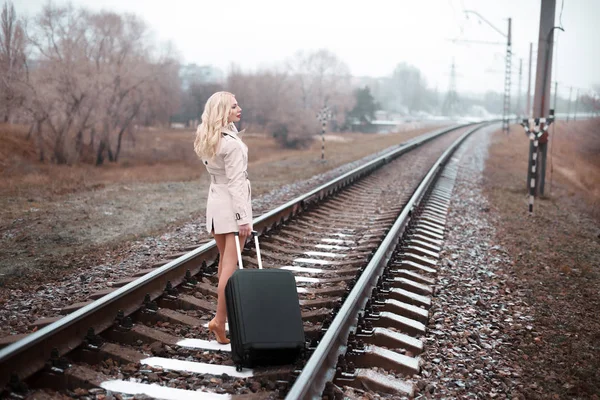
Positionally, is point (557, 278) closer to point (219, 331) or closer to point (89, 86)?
point (219, 331)

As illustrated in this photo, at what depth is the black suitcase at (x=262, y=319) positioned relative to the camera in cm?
403

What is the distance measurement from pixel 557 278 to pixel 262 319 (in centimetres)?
438

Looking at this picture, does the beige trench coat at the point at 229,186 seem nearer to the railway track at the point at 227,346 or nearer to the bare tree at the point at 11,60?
the railway track at the point at 227,346

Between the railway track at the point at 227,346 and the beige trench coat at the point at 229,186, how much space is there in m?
0.97

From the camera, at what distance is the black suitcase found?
403 cm

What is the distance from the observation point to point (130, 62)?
33031 mm

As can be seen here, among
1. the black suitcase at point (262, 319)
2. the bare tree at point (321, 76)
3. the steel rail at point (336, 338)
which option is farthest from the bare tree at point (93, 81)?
the bare tree at point (321, 76)

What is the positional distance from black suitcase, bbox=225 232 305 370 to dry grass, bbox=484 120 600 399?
1683mm

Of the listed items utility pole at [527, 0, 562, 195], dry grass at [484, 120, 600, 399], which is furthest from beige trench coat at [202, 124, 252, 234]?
utility pole at [527, 0, 562, 195]

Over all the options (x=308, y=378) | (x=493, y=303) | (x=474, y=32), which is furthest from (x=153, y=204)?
(x=474, y=32)

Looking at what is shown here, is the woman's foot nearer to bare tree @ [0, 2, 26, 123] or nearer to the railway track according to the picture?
the railway track

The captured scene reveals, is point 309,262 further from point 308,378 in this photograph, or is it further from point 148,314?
point 308,378

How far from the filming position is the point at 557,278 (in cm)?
697

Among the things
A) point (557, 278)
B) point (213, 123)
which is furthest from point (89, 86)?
Answer: point (213, 123)
